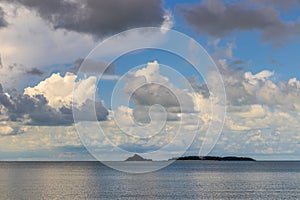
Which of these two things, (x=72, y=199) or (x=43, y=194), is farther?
(x=43, y=194)

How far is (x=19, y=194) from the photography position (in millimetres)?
129625

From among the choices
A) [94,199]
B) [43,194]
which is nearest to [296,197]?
[94,199]

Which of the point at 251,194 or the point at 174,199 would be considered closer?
the point at 174,199

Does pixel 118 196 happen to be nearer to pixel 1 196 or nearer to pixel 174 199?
pixel 174 199

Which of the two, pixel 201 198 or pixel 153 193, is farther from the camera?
pixel 153 193

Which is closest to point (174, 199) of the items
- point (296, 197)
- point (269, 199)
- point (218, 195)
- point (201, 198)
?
point (201, 198)

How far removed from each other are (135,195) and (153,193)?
671 centimetres

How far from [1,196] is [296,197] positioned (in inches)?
2974

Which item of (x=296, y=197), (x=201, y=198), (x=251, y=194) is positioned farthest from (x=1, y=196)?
(x=296, y=197)

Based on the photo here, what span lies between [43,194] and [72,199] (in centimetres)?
1620

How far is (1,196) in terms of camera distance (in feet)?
404

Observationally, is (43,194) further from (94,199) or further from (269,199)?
(269,199)

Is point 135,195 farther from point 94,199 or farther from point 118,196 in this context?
point 94,199

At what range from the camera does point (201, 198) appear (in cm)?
11925
